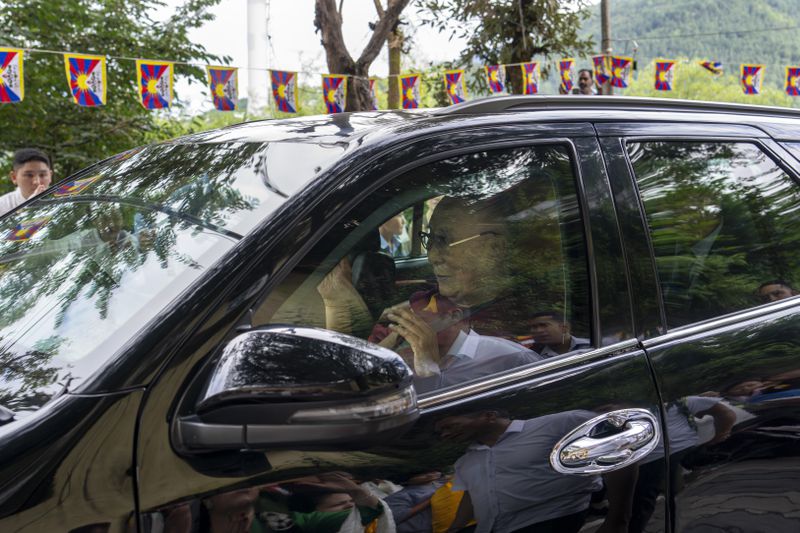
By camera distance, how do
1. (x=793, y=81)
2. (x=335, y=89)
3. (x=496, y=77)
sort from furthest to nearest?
(x=793, y=81), (x=496, y=77), (x=335, y=89)

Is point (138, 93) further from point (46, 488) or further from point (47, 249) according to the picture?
point (46, 488)

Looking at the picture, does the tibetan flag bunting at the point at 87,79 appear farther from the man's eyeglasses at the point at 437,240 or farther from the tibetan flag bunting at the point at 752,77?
the tibetan flag bunting at the point at 752,77

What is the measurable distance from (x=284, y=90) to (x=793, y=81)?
937 cm

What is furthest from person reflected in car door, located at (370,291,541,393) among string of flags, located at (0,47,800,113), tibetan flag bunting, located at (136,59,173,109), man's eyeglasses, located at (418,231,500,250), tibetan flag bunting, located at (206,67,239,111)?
tibetan flag bunting, located at (206,67,239,111)

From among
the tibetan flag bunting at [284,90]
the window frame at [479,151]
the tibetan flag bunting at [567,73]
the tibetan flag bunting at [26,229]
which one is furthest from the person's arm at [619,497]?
the tibetan flag bunting at [567,73]

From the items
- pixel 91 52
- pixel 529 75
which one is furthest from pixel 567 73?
pixel 91 52

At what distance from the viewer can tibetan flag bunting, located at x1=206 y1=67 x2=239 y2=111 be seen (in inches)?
440

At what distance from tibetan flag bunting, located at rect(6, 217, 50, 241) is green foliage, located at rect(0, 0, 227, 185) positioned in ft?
28.2

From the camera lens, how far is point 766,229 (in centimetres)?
222

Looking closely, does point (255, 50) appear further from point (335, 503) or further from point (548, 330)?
point (335, 503)

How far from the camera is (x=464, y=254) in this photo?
6.08 ft

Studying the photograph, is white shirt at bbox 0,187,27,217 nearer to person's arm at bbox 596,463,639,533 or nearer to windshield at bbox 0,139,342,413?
windshield at bbox 0,139,342,413

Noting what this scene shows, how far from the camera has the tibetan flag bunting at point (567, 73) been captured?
45.5ft

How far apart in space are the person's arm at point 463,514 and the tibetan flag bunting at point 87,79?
907cm
